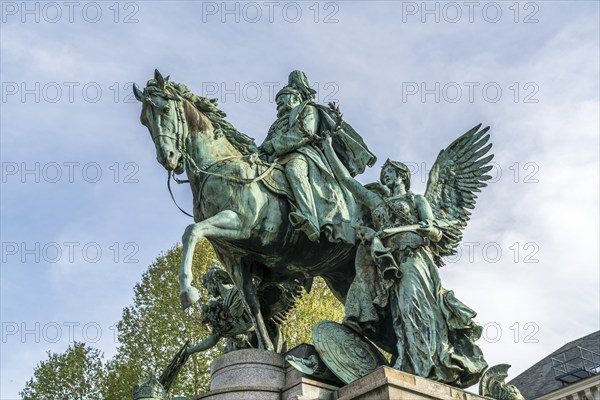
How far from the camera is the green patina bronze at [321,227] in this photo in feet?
26.1

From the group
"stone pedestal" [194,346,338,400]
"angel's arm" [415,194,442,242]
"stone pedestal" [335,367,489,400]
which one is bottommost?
"stone pedestal" [335,367,489,400]

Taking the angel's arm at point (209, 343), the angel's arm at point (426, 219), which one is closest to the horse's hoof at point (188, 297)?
the angel's arm at point (209, 343)

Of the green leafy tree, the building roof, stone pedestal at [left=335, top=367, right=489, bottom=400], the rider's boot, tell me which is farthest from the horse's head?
the building roof

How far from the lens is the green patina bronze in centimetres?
795

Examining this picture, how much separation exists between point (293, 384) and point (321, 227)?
6.03 ft

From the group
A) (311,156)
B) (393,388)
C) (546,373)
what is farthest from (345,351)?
(546,373)

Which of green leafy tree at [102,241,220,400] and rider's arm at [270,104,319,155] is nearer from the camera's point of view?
rider's arm at [270,104,319,155]

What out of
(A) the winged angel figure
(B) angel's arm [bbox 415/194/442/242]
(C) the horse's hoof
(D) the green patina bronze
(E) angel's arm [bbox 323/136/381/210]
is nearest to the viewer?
(C) the horse's hoof

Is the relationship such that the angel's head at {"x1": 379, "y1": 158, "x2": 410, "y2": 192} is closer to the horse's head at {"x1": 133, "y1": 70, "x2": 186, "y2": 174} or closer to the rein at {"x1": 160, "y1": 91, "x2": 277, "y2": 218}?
the rein at {"x1": 160, "y1": 91, "x2": 277, "y2": 218}

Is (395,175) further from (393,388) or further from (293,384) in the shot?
(393,388)

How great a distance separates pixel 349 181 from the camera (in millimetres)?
9031

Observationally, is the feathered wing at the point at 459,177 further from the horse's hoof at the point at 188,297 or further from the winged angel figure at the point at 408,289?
the horse's hoof at the point at 188,297

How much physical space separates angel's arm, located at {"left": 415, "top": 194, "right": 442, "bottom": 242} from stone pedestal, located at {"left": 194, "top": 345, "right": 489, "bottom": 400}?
166 cm

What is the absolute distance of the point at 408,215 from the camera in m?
8.44
